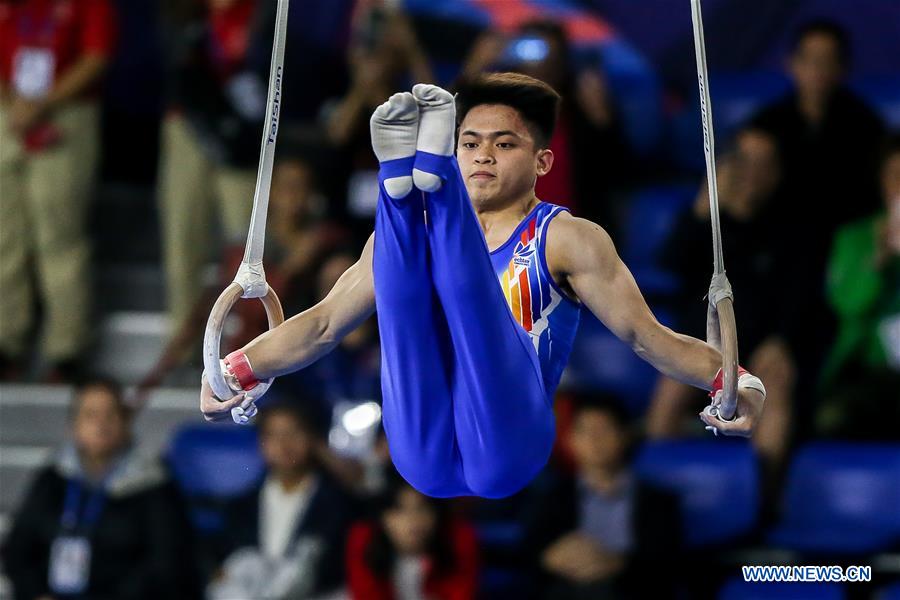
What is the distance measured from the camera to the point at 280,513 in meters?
5.18

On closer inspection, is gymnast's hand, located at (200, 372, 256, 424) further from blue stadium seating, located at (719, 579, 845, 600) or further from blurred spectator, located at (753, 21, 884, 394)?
blurred spectator, located at (753, 21, 884, 394)

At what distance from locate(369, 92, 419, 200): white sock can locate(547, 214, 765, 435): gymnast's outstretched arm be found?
0.52 meters

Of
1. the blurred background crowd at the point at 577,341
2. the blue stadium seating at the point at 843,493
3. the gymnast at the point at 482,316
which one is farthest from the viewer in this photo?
the blue stadium seating at the point at 843,493

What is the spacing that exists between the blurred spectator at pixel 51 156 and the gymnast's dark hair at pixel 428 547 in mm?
1857

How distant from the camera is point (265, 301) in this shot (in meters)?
3.41

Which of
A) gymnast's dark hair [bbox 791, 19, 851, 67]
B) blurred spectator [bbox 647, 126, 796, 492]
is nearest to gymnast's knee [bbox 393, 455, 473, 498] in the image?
blurred spectator [bbox 647, 126, 796, 492]

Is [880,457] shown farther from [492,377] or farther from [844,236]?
[492,377]

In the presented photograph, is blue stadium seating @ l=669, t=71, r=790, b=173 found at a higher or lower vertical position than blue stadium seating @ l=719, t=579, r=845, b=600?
higher

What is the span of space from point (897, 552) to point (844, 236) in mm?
1119

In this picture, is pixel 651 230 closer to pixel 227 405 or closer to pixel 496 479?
pixel 496 479

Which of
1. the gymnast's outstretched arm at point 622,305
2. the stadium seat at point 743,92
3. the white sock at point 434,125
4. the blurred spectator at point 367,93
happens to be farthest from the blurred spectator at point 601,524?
the white sock at point 434,125

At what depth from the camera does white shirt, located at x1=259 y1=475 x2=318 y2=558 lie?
516cm

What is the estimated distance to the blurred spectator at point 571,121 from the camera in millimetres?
4734

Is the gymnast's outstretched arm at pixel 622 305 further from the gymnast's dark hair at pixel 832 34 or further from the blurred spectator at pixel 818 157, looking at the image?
the gymnast's dark hair at pixel 832 34
